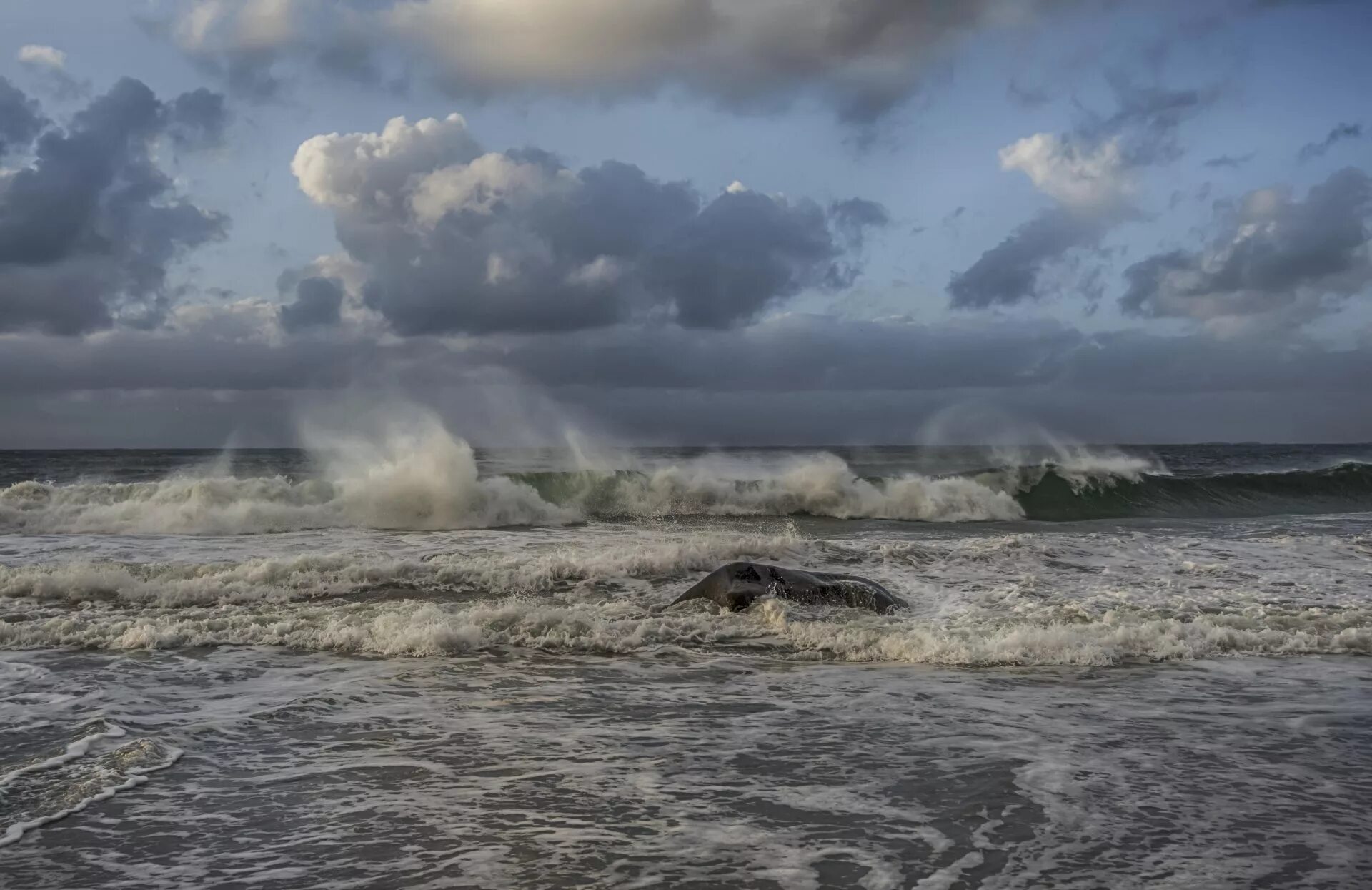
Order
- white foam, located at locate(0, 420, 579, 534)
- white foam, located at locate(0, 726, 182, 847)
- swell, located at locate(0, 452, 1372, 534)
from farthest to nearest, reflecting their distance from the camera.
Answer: swell, located at locate(0, 452, 1372, 534)
white foam, located at locate(0, 420, 579, 534)
white foam, located at locate(0, 726, 182, 847)

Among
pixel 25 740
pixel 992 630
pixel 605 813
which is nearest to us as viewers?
pixel 605 813

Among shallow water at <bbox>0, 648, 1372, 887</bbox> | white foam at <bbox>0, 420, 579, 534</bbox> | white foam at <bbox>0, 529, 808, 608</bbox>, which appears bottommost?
shallow water at <bbox>0, 648, 1372, 887</bbox>

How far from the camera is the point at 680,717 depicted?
643 centimetres

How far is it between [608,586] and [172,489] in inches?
620

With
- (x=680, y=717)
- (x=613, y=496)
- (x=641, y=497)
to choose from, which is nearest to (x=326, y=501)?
(x=613, y=496)

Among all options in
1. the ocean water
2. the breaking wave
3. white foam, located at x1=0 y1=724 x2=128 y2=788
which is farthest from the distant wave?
white foam, located at x1=0 y1=724 x2=128 y2=788

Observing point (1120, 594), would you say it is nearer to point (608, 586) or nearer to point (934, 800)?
point (608, 586)

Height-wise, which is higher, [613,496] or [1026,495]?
[613,496]

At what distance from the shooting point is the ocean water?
163 inches

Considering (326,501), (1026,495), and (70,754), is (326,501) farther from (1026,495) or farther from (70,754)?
(1026,495)

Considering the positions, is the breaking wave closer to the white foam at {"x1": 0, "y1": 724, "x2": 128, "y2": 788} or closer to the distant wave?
the white foam at {"x1": 0, "y1": 724, "x2": 128, "y2": 788}

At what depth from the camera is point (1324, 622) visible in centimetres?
966

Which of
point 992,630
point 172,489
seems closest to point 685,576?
point 992,630

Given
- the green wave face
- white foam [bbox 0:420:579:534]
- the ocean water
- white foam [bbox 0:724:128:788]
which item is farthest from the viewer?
the green wave face
